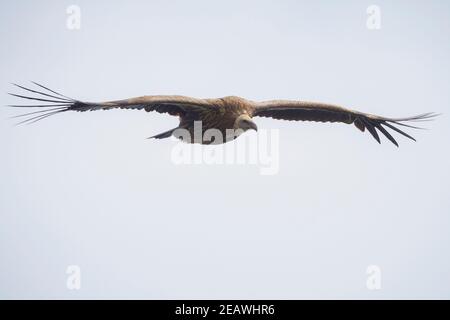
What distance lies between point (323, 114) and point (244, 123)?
1845 mm

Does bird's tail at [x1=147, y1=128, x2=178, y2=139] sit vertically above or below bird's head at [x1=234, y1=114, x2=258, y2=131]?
below

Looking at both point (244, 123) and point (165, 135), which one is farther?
point (165, 135)

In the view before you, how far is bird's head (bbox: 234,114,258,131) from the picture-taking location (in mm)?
11312

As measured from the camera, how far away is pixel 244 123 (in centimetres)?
1133

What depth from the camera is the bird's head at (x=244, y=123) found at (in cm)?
1131

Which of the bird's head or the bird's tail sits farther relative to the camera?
the bird's tail

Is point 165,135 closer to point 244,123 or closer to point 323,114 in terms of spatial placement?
point 244,123

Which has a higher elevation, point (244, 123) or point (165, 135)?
point (244, 123)

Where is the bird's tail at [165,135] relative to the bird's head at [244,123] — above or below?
below

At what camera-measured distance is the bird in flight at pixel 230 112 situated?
10141 mm

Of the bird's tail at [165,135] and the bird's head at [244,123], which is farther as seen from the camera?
the bird's tail at [165,135]

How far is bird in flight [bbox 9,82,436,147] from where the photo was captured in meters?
10.1
